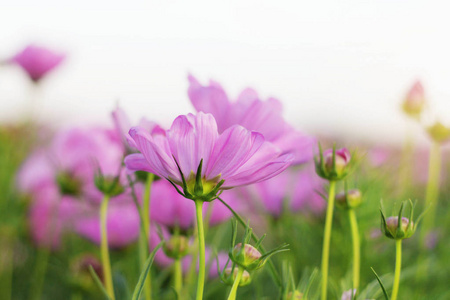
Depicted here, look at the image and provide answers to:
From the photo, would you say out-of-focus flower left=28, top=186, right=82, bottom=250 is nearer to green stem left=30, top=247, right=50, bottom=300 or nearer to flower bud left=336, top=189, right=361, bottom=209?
green stem left=30, top=247, right=50, bottom=300

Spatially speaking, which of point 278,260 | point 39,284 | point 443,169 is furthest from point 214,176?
point 443,169

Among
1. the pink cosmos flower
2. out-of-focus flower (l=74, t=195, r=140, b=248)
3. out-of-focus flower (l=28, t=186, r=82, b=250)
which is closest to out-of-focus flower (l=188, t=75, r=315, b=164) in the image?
the pink cosmos flower

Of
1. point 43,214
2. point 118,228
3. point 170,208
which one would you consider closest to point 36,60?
point 43,214

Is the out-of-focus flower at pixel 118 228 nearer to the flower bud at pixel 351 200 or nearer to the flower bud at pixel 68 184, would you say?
the flower bud at pixel 68 184

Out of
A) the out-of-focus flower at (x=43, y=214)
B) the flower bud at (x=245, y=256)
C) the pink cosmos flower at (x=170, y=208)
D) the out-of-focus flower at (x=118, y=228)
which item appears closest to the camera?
the flower bud at (x=245, y=256)

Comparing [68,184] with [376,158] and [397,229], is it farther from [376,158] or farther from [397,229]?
[376,158]

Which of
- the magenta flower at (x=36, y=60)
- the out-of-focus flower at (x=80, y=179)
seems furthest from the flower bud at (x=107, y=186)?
the magenta flower at (x=36, y=60)

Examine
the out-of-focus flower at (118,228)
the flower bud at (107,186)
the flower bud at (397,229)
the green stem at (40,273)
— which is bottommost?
the green stem at (40,273)
